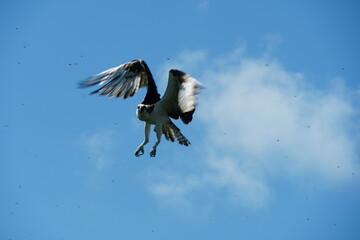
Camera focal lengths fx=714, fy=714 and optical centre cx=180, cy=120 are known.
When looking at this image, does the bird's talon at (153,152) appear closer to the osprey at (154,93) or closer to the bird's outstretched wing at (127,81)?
the osprey at (154,93)

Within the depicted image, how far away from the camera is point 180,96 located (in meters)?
19.8

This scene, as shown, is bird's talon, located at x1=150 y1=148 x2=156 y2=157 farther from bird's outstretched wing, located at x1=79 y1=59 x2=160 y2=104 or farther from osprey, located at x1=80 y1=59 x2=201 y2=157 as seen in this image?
bird's outstretched wing, located at x1=79 y1=59 x2=160 y2=104

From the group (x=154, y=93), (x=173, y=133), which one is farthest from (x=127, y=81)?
(x=173, y=133)

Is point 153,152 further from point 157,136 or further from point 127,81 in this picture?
point 127,81

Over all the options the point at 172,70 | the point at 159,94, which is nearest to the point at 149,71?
the point at 159,94

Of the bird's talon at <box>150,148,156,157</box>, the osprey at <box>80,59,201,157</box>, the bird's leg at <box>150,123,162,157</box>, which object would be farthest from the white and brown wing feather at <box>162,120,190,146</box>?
the bird's talon at <box>150,148,156,157</box>

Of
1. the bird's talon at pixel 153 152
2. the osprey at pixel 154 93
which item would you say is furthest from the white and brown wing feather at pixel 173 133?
the bird's talon at pixel 153 152

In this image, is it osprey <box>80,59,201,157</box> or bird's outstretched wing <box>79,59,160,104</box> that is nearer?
osprey <box>80,59,201,157</box>

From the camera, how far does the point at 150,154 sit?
66.0 feet

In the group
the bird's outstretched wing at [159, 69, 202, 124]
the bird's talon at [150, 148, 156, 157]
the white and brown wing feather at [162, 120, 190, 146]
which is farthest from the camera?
the white and brown wing feather at [162, 120, 190, 146]

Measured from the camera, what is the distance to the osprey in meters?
19.5

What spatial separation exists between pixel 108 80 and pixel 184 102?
109 inches

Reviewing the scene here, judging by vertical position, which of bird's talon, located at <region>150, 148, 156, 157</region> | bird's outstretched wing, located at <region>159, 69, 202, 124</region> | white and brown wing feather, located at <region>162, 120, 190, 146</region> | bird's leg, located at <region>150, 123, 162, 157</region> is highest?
white and brown wing feather, located at <region>162, 120, 190, 146</region>

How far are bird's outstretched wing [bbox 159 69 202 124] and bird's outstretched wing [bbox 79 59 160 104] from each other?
70 centimetres
